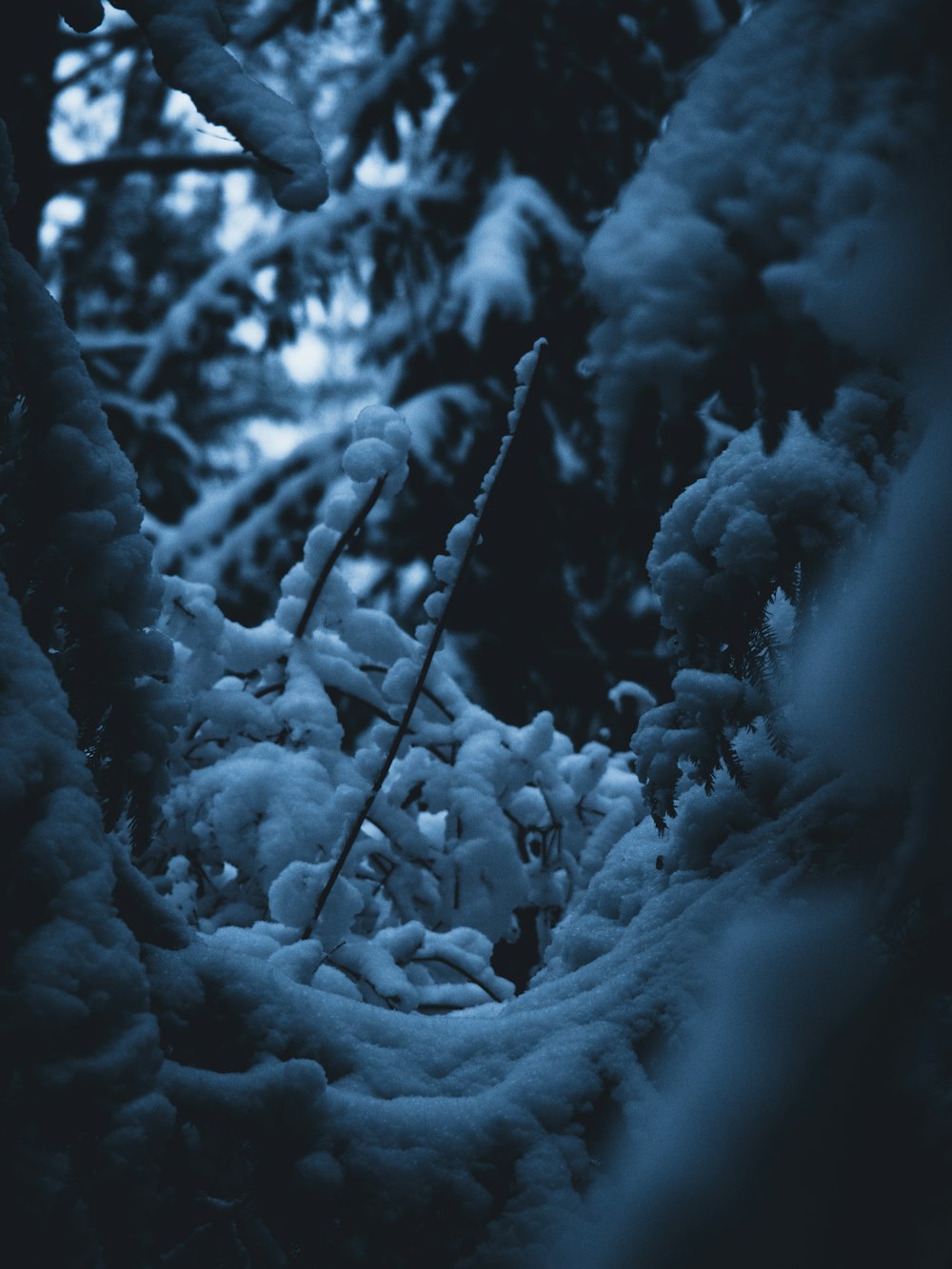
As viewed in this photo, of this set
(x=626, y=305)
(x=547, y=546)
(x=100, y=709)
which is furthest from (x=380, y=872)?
(x=547, y=546)

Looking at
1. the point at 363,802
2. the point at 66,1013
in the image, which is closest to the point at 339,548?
the point at 363,802

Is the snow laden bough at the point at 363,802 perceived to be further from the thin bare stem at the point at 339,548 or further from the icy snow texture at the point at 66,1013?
the icy snow texture at the point at 66,1013

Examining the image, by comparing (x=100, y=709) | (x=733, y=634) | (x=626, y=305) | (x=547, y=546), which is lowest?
(x=547, y=546)

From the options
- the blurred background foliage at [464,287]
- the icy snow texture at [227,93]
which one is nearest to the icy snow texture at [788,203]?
the icy snow texture at [227,93]

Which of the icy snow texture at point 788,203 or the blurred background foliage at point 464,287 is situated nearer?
the icy snow texture at point 788,203

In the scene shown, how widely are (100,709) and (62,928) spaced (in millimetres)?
269

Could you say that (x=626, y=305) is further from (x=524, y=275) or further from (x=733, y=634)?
(x=524, y=275)

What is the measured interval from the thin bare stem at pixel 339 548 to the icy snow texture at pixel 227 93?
0.54m

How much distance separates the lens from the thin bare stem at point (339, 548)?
4.76ft

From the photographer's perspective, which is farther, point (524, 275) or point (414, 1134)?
point (524, 275)

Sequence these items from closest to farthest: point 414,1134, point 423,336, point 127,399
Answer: point 414,1134 < point 423,336 < point 127,399

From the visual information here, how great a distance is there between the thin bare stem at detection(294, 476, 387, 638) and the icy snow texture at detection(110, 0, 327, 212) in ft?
1.76

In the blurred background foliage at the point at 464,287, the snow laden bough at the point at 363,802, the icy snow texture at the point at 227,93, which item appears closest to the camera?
the icy snow texture at the point at 227,93

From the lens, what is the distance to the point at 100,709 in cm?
87
